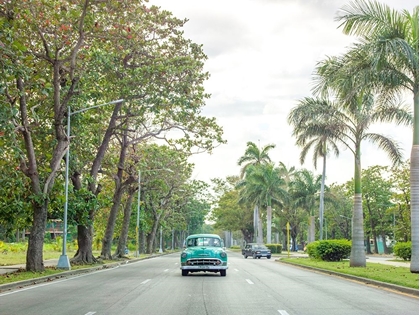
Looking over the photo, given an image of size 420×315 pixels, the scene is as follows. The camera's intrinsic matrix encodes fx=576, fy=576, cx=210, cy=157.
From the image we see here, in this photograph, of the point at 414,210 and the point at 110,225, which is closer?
the point at 414,210

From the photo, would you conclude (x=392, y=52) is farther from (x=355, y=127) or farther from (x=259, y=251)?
(x=259, y=251)

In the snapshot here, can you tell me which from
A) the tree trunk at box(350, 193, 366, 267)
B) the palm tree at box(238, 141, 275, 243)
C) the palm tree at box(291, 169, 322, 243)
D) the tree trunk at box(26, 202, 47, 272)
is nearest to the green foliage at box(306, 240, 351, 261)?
the tree trunk at box(350, 193, 366, 267)

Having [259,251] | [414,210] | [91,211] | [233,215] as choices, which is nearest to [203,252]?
[414,210]

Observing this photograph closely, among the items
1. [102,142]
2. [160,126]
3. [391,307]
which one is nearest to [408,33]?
[391,307]

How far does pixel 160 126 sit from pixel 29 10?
13.2 metres

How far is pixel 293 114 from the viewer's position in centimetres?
3052

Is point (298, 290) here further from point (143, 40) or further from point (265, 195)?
point (265, 195)

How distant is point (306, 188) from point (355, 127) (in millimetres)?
32792

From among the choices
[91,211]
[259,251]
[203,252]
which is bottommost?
[259,251]

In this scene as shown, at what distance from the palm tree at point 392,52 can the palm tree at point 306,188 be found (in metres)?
38.4

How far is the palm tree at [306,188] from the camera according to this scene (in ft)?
202

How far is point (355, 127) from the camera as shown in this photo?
29.8 meters

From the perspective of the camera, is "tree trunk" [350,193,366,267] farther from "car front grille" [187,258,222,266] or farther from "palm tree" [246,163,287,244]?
"palm tree" [246,163,287,244]

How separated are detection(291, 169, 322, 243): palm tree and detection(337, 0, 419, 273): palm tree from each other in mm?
38440
